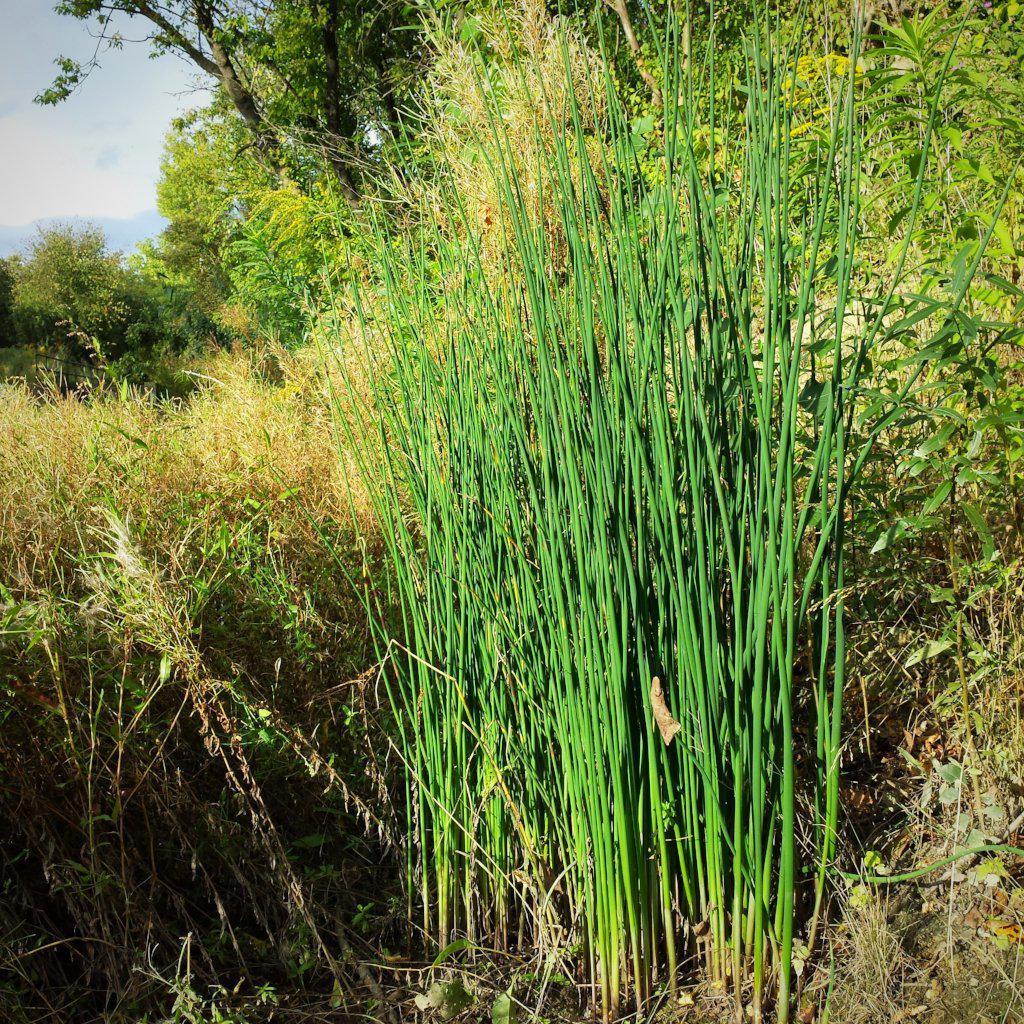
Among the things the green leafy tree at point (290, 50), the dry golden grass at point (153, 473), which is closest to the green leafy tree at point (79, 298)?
the green leafy tree at point (290, 50)

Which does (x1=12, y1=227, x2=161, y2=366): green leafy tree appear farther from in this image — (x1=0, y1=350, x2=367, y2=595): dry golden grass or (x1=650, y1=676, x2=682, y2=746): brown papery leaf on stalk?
(x1=650, y1=676, x2=682, y2=746): brown papery leaf on stalk

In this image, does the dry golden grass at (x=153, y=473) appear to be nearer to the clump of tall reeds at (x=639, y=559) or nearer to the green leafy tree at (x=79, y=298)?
the clump of tall reeds at (x=639, y=559)

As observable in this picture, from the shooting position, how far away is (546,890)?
61.0 inches

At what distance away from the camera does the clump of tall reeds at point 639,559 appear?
1.15 meters

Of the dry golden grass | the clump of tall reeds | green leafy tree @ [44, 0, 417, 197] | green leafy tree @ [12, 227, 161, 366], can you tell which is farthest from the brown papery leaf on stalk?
green leafy tree @ [12, 227, 161, 366]

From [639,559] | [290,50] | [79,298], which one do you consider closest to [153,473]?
[639,559]

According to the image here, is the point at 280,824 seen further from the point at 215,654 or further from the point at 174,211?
the point at 174,211

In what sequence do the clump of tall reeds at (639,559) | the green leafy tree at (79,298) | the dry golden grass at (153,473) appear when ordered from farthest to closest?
the green leafy tree at (79,298), the dry golden grass at (153,473), the clump of tall reeds at (639,559)

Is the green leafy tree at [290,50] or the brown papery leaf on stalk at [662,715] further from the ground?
the green leafy tree at [290,50]

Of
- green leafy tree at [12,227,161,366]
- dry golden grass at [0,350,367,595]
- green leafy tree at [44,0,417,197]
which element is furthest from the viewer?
green leafy tree at [12,227,161,366]

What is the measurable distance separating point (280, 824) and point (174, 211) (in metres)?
32.6

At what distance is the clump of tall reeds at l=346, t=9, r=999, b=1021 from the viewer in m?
1.15

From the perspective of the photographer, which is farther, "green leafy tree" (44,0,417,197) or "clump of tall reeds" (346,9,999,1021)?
"green leafy tree" (44,0,417,197)

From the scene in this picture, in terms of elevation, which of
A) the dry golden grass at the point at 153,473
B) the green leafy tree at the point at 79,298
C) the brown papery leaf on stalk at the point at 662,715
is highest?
the green leafy tree at the point at 79,298
